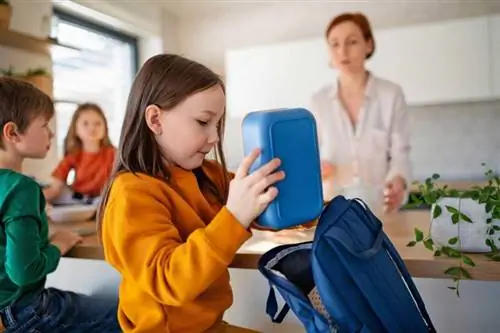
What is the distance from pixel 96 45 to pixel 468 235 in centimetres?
289

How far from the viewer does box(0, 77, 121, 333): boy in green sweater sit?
0.99 m

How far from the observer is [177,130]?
846 mm

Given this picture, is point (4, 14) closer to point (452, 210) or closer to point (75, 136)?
point (75, 136)

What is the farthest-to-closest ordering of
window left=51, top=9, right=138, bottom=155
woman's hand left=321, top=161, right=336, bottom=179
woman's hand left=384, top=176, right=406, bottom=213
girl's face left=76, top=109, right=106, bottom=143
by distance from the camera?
window left=51, top=9, right=138, bottom=155, girl's face left=76, top=109, right=106, bottom=143, woman's hand left=321, top=161, right=336, bottom=179, woman's hand left=384, top=176, right=406, bottom=213

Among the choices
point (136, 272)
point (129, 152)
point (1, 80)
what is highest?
point (1, 80)

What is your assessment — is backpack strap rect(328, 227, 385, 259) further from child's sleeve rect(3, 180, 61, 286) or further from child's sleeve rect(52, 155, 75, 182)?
child's sleeve rect(52, 155, 75, 182)

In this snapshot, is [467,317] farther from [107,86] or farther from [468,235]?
[107,86]

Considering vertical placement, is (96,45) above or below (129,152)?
above

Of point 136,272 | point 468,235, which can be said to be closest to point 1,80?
point 136,272

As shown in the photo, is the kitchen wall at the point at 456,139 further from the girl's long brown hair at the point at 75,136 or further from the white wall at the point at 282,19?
the girl's long brown hair at the point at 75,136

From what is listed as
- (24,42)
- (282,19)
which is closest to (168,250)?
(24,42)

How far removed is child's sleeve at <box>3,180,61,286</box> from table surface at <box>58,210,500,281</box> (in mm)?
123

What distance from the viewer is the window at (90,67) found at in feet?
9.16

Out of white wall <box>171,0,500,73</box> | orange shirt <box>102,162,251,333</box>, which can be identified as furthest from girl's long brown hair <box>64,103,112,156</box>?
white wall <box>171,0,500,73</box>
